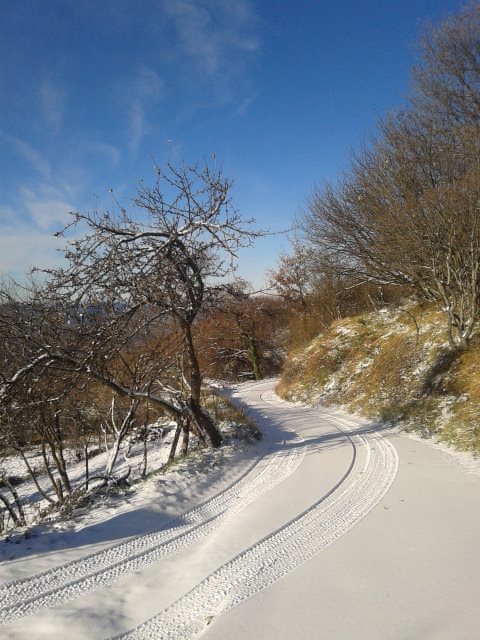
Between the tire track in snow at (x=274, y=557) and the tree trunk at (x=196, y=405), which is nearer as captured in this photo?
the tire track in snow at (x=274, y=557)

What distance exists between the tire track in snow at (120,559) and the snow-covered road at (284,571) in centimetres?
1

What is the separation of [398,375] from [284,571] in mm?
8730

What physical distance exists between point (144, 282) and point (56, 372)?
2.52 m

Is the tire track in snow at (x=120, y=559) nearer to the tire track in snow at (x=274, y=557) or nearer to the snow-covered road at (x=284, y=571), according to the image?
the snow-covered road at (x=284, y=571)

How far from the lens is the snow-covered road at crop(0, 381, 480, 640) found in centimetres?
253

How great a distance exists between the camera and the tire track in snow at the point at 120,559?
2.84m

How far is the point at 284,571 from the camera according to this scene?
3182 mm

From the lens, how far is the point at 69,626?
2.53 metres

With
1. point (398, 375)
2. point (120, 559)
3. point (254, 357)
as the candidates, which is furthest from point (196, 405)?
point (254, 357)

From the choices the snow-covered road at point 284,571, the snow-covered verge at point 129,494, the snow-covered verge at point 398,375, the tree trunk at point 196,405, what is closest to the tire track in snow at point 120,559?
the snow-covered road at point 284,571

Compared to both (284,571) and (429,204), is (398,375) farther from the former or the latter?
(284,571)

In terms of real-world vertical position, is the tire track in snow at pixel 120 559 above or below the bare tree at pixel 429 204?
below

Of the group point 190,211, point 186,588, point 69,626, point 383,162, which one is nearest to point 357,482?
point 186,588

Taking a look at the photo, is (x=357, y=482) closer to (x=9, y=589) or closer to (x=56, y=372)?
(x=9, y=589)
